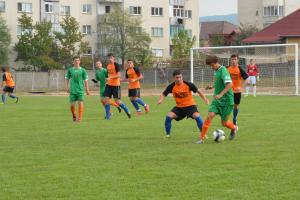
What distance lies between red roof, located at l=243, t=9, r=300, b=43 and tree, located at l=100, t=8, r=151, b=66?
13278mm

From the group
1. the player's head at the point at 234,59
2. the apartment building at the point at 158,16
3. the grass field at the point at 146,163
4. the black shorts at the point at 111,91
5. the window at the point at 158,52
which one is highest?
the apartment building at the point at 158,16

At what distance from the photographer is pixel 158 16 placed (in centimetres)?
9075

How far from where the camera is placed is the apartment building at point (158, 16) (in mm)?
87250

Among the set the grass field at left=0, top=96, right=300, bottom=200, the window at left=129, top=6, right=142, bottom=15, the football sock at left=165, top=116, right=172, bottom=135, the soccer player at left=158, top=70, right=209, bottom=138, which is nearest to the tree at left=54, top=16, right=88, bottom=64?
the window at left=129, top=6, right=142, bottom=15

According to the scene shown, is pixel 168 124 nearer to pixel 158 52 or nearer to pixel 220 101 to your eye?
pixel 220 101

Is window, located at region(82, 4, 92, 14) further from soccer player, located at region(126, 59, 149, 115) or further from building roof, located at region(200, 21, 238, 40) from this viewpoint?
soccer player, located at region(126, 59, 149, 115)

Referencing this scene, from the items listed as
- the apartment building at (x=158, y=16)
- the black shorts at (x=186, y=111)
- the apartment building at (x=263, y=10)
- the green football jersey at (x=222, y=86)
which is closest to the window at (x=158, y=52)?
the apartment building at (x=158, y=16)

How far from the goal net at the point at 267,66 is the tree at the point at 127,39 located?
117ft

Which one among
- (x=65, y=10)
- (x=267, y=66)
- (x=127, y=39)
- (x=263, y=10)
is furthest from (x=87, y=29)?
(x=267, y=66)

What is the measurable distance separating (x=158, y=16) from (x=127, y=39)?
1268 cm

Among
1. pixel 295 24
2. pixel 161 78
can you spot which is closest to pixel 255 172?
pixel 161 78

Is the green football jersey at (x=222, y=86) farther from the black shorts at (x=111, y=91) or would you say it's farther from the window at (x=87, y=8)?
the window at (x=87, y=8)

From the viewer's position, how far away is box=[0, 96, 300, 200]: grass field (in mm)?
8287

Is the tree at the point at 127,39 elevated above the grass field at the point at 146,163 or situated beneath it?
elevated above
